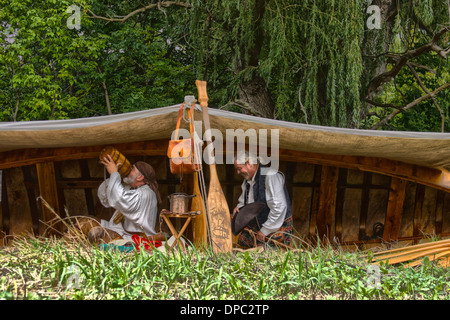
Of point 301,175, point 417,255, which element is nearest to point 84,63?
point 301,175

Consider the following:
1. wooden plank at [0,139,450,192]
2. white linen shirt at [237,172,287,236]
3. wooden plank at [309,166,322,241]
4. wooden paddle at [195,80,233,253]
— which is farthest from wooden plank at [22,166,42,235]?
wooden plank at [309,166,322,241]

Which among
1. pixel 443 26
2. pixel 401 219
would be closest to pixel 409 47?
pixel 443 26

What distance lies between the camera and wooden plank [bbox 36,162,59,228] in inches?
257

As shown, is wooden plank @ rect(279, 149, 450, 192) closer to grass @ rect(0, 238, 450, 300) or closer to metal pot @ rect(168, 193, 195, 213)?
metal pot @ rect(168, 193, 195, 213)

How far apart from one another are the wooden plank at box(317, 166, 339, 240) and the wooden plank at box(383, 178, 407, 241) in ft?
2.33

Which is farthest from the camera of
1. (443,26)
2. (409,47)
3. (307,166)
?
(409,47)

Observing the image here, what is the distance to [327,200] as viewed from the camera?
270 inches

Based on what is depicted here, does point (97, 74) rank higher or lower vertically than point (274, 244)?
higher

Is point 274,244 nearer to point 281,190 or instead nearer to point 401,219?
point 281,190

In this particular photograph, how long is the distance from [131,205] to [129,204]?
1.1 inches

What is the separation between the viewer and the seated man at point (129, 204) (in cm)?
536
